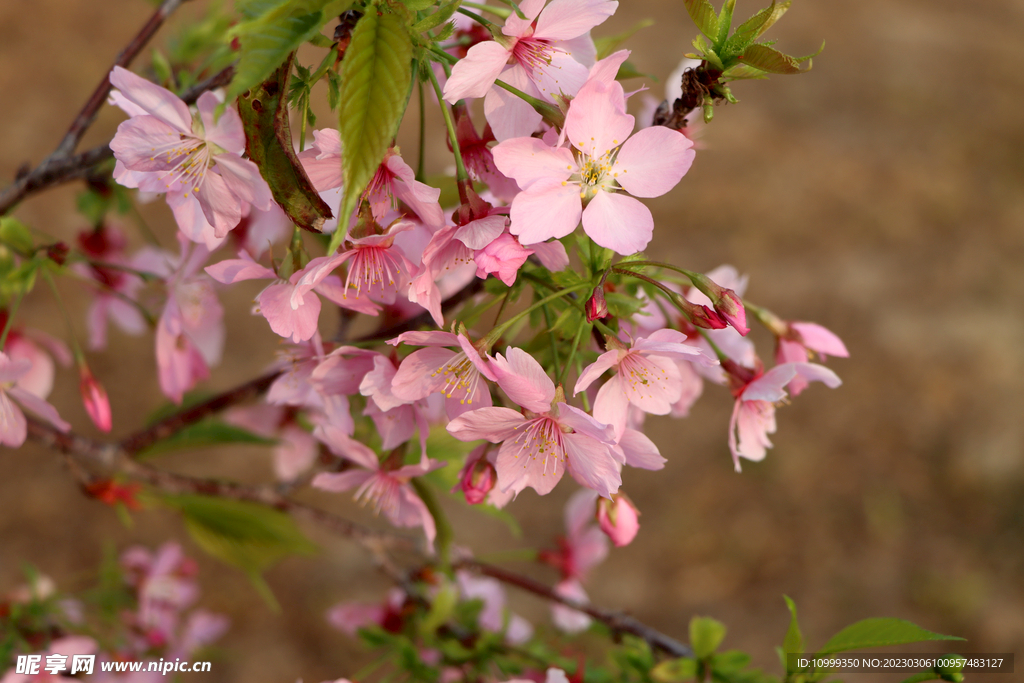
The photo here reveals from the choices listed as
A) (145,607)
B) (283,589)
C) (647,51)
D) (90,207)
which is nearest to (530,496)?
(283,589)

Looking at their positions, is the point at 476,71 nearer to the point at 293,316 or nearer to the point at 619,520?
the point at 293,316

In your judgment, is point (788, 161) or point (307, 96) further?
point (788, 161)

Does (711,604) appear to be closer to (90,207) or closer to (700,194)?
(700,194)

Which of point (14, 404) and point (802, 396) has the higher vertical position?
point (14, 404)

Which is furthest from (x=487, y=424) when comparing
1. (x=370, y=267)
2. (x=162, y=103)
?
(x=162, y=103)

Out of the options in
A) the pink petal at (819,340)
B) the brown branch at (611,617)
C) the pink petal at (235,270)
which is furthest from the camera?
the brown branch at (611,617)

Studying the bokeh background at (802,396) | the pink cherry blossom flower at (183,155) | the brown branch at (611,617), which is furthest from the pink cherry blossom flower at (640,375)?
the bokeh background at (802,396)

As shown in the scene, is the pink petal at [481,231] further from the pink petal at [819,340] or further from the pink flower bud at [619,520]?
the pink petal at [819,340]
